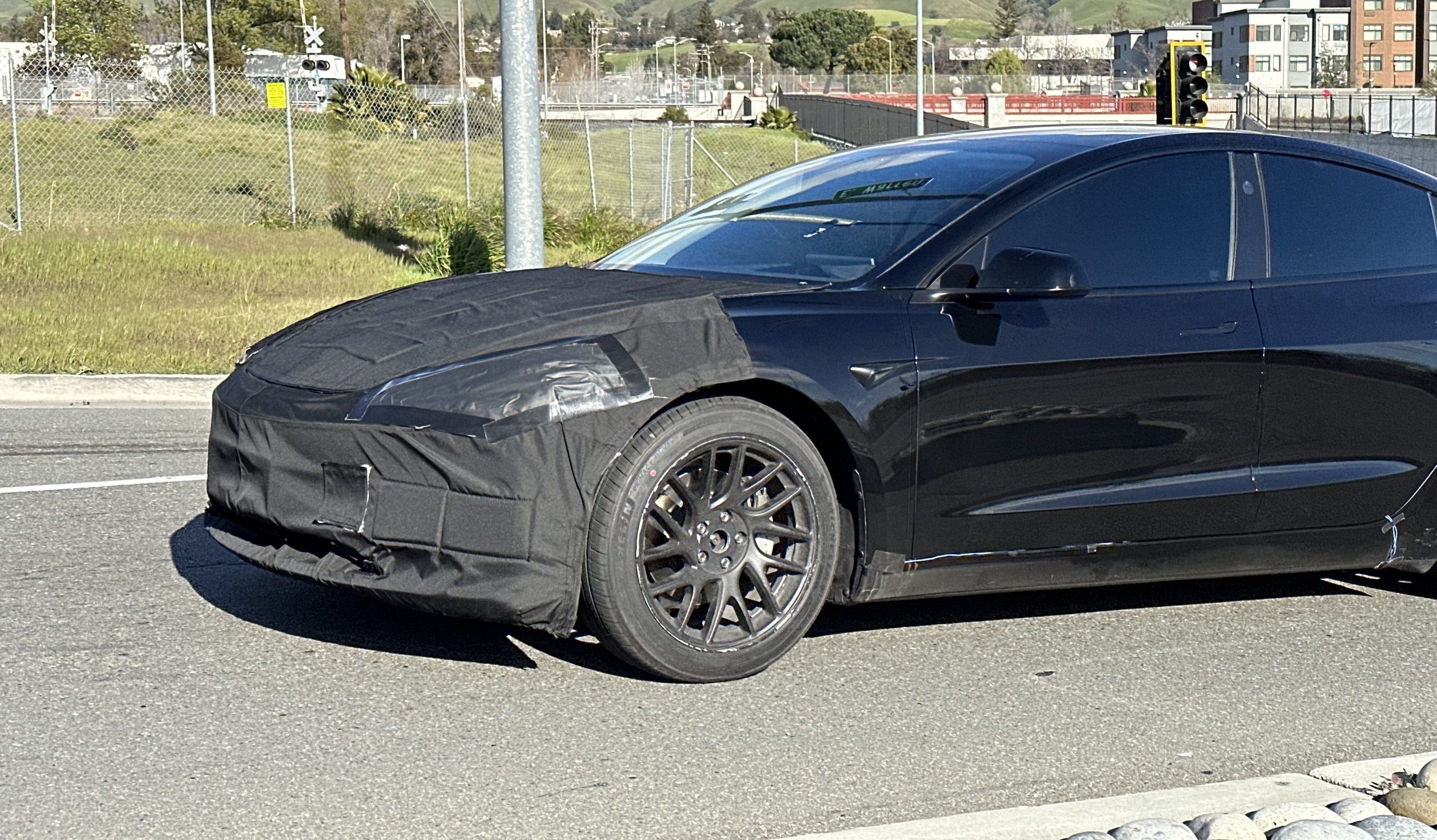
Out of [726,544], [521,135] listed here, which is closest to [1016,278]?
[726,544]

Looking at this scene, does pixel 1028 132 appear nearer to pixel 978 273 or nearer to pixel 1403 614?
pixel 978 273

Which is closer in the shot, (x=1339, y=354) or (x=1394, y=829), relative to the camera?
(x=1394, y=829)

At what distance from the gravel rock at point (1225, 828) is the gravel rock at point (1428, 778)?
533 millimetres

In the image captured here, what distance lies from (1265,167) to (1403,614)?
157 cm

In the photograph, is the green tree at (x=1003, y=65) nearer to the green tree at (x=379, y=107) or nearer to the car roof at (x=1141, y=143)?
the green tree at (x=379, y=107)

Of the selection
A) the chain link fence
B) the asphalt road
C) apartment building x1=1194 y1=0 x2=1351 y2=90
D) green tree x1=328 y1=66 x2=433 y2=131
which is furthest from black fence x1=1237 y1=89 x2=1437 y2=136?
apartment building x1=1194 y1=0 x2=1351 y2=90

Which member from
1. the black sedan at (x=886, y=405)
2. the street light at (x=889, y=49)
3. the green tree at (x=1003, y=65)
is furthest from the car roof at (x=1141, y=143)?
the green tree at (x=1003, y=65)

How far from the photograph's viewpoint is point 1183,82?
2359cm

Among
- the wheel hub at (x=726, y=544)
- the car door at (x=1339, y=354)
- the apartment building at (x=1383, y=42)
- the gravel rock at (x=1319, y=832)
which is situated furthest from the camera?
the apartment building at (x=1383, y=42)

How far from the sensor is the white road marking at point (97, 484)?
703 cm

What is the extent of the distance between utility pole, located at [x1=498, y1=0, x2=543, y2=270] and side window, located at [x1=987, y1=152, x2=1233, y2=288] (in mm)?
6567

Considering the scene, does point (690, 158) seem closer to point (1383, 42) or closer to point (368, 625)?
point (368, 625)

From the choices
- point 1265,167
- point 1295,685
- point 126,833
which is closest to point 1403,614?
point 1295,685

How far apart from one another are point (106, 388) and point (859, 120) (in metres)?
59.2
